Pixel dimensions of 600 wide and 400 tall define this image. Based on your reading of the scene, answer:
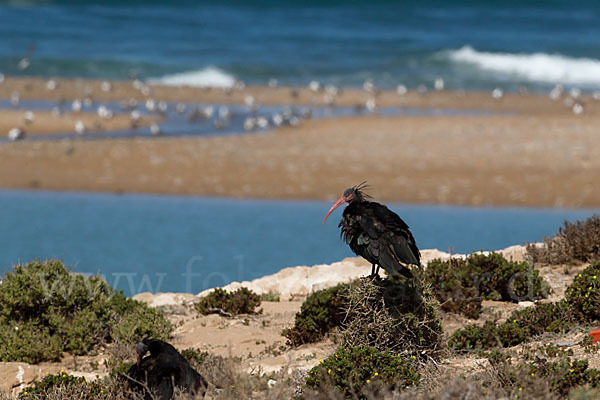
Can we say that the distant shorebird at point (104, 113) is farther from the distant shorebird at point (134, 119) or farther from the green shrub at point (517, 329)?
the green shrub at point (517, 329)

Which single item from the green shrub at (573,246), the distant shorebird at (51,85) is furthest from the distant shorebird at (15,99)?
the green shrub at (573,246)

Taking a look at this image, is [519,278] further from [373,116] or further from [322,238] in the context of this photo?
[373,116]

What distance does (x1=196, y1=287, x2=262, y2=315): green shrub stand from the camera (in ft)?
36.5

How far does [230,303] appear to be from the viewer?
11148mm

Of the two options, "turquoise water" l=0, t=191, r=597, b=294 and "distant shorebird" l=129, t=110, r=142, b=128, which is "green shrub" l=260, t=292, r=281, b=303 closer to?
"turquoise water" l=0, t=191, r=597, b=294

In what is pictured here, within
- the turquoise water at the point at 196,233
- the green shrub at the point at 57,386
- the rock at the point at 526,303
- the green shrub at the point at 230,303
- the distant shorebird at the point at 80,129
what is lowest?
the turquoise water at the point at 196,233

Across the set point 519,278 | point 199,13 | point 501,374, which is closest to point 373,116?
point 519,278

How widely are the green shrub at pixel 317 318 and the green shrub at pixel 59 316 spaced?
5.29ft

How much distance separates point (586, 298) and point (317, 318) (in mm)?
2818

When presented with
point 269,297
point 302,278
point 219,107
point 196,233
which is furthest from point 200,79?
point 269,297

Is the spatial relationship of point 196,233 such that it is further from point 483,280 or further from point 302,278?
point 483,280

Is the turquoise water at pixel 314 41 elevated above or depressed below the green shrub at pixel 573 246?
above

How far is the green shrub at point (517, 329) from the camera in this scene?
9.02 metres

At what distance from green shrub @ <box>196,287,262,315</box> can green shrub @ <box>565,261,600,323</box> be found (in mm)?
3798
